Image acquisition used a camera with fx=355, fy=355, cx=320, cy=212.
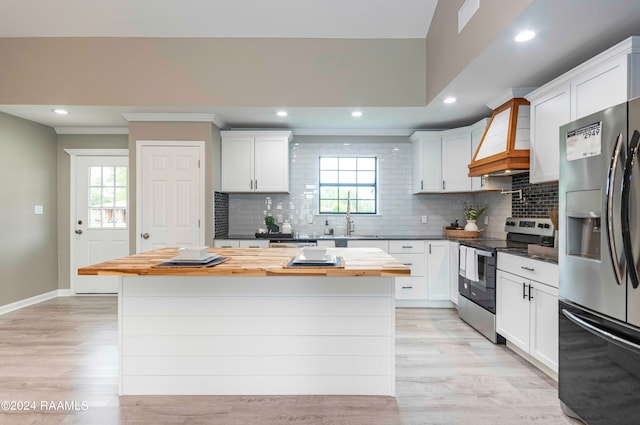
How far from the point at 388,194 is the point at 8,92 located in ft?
15.6

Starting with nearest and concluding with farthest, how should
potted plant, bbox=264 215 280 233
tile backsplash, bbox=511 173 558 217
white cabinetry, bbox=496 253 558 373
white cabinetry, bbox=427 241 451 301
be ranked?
1. white cabinetry, bbox=496 253 558 373
2. tile backsplash, bbox=511 173 558 217
3. white cabinetry, bbox=427 241 451 301
4. potted plant, bbox=264 215 280 233

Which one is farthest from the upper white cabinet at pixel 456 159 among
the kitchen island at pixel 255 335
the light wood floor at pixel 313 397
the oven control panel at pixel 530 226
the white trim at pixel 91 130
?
the white trim at pixel 91 130

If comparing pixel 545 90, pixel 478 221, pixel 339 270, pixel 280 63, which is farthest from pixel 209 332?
pixel 478 221

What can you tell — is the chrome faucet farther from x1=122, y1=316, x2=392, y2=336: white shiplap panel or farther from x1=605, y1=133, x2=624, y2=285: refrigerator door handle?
x1=605, y1=133, x2=624, y2=285: refrigerator door handle

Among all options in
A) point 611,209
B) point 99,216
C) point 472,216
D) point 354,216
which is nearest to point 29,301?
point 99,216

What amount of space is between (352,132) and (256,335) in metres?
3.54

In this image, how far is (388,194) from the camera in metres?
5.21

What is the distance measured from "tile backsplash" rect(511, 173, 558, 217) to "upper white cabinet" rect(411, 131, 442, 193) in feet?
3.18

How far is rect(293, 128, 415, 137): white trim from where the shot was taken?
200 inches

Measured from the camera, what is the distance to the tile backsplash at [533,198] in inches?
140

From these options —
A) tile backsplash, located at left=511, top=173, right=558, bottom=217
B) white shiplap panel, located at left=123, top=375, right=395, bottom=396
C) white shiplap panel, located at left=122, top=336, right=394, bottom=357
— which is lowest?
white shiplap panel, located at left=123, top=375, right=395, bottom=396

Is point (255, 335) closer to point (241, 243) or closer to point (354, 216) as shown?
point (241, 243)

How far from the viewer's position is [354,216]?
5.23m

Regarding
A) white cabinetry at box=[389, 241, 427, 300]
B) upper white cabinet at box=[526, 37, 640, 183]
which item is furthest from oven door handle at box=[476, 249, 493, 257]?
white cabinetry at box=[389, 241, 427, 300]
